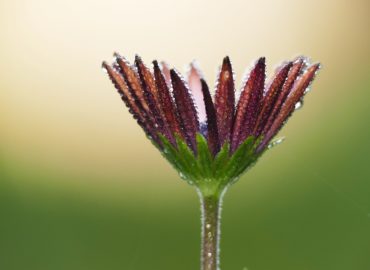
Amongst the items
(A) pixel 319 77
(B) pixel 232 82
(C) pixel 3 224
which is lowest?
(B) pixel 232 82

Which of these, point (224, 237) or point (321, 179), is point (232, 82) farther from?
point (321, 179)

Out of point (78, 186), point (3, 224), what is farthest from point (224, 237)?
point (3, 224)

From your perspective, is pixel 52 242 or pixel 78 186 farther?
Answer: pixel 78 186

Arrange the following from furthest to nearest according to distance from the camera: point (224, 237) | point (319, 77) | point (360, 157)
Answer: point (319, 77), point (360, 157), point (224, 237)

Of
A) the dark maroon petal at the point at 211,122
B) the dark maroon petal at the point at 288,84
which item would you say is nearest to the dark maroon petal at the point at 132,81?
the dark maroon petal at the point at 211,122

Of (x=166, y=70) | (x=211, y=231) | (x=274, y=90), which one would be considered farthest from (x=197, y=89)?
(x=211, y=231)

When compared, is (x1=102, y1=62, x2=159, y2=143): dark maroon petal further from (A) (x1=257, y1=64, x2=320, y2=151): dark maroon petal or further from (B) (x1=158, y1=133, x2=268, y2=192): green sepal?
(A) (x1=257, y1=64, x2=320, y2=151): dark maroon petal

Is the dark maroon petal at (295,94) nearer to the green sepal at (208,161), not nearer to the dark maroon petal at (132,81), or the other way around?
the green sepal at (208,161)

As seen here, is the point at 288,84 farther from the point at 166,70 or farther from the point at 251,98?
the point at 166,70
